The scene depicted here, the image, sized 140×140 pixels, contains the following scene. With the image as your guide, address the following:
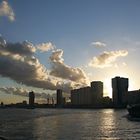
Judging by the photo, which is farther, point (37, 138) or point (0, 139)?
point (37, 138)

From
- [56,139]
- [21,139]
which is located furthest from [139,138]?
[21,139]

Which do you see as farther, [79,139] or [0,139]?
[79,139]

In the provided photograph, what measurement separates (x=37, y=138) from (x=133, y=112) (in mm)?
92919

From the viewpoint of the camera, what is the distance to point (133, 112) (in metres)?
160

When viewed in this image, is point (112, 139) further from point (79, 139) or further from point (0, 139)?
point (0, 139)

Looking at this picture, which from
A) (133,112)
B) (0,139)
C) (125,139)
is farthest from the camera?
(133,112)

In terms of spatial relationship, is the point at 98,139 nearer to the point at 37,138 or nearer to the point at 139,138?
the point at 139,138

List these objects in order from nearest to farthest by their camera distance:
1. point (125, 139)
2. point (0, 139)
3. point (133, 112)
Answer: point (0, 139)
point (125, 139)
point (133, 112)

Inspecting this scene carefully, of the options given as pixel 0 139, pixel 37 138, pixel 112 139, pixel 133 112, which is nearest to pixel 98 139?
pixel 112 139

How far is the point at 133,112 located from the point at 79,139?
92540 millimetres

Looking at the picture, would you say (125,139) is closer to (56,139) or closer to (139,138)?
(139,138)

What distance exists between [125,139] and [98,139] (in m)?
6.02

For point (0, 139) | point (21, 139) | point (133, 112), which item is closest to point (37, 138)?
point (21, 139)

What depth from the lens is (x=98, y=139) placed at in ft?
240
